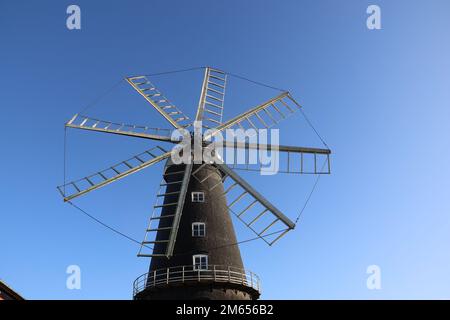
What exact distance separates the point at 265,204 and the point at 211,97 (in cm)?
773

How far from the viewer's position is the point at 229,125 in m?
27.5
